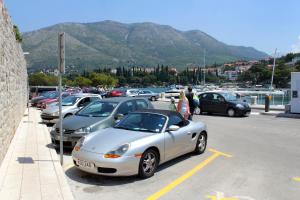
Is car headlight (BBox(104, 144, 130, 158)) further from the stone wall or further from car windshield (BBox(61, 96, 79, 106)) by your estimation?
car windshield (BBox(61, 96, 79, 106))

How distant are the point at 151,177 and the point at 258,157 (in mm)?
3576

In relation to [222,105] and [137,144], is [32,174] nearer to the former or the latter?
[137,144]

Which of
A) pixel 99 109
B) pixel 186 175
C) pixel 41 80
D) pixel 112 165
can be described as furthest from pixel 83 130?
pixel 41 80

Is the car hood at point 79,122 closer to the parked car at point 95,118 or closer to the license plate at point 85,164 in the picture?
the parked car at point 95,118

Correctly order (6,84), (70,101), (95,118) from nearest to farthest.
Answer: (6,84) < (95,118) < (70,101)

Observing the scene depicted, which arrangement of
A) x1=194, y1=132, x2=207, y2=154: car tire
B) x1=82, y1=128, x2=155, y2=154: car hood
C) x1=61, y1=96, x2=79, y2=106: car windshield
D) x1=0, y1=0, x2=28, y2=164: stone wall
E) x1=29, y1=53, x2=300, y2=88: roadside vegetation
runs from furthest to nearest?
1. x1=29, y1=53, x2=300, y2=88: roadside vegetation
2. x1=61, y1=96, x2=79, y2=106: car windshield
3. x1=194, y1=132, x2=207, y2=154: car tire
4. x1=0, y1=0, x2=28, y2=164: stone wall
5. x1=82, y1=128, x2=155, y2=154: car hood

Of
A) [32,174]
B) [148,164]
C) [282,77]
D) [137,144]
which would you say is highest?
[282,77]

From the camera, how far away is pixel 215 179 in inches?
292

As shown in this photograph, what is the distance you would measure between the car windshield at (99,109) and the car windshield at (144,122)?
2.14 metres

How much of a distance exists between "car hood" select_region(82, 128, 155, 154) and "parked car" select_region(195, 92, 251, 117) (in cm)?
1468

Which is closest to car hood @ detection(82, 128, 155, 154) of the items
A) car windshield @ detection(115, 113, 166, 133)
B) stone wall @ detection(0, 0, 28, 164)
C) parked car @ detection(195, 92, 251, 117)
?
car windshield @ detection(115, 113, 166, 133)

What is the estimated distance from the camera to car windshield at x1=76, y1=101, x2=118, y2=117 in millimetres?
11078

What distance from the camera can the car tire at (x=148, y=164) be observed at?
7.36 meters

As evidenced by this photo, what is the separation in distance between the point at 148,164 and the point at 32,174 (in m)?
2.39
